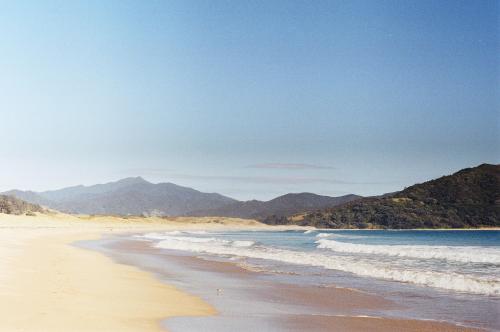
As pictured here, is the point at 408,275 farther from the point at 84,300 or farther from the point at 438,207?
the point at 438,207

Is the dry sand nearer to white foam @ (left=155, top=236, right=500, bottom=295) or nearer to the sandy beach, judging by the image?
the sandy beach

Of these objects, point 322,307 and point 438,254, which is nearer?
point 322,307

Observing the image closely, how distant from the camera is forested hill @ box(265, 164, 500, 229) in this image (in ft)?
433

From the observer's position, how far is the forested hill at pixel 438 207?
13188 centimetres

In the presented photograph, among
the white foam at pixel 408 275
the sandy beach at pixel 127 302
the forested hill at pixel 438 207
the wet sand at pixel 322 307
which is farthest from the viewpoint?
the forested hill at pixel 438 207

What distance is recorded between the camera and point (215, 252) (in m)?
37.8

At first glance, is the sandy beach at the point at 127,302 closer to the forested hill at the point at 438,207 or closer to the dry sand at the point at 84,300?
the dry sand at the point at 84,300

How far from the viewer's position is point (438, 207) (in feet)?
453

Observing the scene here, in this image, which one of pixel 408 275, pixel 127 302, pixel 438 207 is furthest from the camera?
pixel 438 207

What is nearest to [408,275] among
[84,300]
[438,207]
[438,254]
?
[84,300]

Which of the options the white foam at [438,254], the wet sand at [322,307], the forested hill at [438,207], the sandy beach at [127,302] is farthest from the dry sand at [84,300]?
the forested hill at [438,207]

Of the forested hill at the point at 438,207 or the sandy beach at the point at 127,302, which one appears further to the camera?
the forested hill at the point at 438,207

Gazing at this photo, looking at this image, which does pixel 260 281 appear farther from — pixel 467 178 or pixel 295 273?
pixel 467 178

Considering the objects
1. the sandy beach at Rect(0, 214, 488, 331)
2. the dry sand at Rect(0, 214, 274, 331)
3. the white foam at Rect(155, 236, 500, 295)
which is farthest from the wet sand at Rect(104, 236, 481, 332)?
the white foam at Rect(155, 236, 500, 295)
